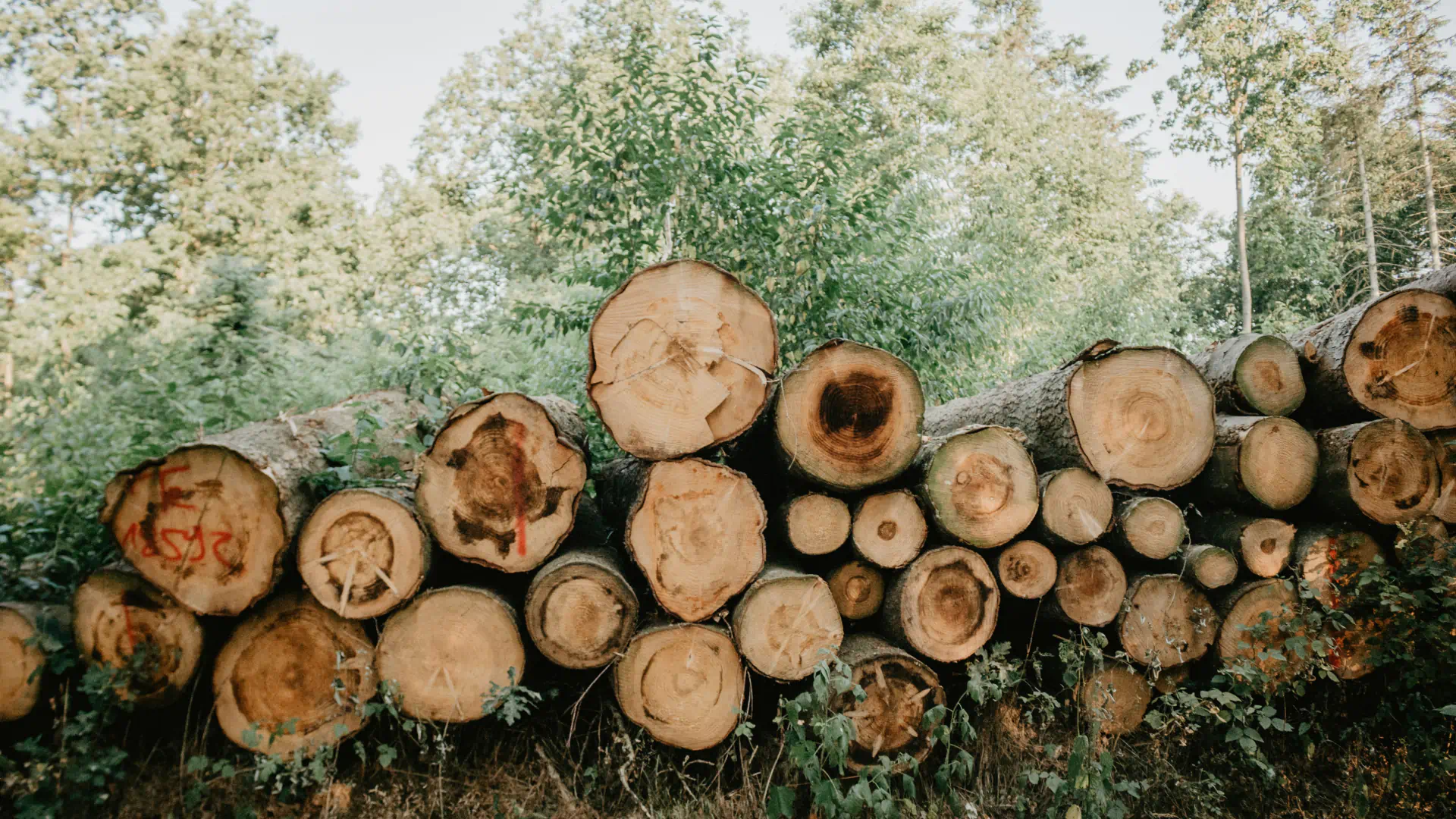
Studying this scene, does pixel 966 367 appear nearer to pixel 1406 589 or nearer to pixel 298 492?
pixel 1406 589

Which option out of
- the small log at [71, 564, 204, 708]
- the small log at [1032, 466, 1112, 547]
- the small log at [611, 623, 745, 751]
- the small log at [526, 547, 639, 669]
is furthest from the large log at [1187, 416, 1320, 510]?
the small log at [71, 564, 204, 708]

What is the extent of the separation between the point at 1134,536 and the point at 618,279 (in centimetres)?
362

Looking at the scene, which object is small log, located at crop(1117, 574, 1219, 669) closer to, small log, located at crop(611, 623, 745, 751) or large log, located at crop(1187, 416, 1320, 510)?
large log, located at crop(1187, 416, 1320, 510)

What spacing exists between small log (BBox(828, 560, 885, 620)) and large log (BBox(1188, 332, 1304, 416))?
5.50ft

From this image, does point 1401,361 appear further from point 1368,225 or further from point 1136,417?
point 1368,225

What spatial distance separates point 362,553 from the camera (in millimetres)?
2441

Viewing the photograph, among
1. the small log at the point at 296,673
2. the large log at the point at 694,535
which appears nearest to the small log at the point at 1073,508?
the large log at the point at 694,535

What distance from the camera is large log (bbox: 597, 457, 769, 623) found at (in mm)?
2531

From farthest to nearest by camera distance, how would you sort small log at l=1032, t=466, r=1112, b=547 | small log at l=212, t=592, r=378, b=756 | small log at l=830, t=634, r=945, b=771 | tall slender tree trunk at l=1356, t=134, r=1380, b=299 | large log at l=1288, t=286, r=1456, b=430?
tall slender tree trunk at l=1356, t=134, r=1380, b=299 → large log at l=1288, t=286, r=1456, b=430 → small log at l=1032, t=466, r=1112, b=547 → small log at l=830, t=634, r=945, b=771 → small log at l=212, t=592, r=378, b=756

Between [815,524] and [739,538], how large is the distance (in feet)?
1.01

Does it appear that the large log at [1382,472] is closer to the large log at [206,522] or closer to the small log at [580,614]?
the small log at [580,614]

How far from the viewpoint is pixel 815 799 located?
220 centimetres

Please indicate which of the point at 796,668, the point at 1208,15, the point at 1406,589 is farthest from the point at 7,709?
the point at 1208,15

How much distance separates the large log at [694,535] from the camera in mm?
2531
